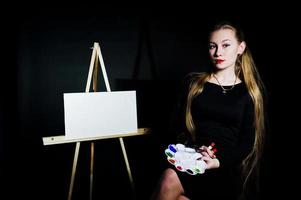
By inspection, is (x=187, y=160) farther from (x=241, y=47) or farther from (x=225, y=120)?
(x=241, y=47)

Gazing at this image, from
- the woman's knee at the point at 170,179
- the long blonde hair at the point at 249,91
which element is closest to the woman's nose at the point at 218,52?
the long blonde hair at the point at 249,91

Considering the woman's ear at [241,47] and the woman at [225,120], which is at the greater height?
the woman's ear at [241,47]

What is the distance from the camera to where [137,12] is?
6.32ft

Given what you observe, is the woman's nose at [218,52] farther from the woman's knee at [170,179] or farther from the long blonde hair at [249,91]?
the woman's knee at [170,179]

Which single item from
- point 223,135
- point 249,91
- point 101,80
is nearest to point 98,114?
point 101,80

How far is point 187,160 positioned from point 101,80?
94 centimetres

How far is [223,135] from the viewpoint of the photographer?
144 centimetres

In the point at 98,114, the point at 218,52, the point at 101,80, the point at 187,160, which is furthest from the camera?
the point at 101,80

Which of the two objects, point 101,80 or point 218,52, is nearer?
point 218,52

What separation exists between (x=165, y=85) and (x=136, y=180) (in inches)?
30.4

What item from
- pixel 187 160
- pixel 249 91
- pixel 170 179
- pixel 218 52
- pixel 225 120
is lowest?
pixel 170 179

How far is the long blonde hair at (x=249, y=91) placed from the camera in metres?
1.45

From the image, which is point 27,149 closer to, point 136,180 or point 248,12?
point 136,180

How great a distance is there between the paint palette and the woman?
0.28ft
